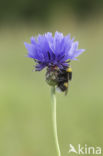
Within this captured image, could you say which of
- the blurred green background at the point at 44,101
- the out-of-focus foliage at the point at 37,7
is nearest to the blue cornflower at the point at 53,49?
the blurred green background at the point at 44,101

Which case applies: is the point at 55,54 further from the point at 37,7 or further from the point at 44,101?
the point at 37,7

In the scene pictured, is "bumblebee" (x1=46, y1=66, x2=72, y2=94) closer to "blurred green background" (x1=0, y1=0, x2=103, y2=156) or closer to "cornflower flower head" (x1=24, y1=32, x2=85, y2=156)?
"cornflower flower head" (x1=24, y1=32, x2=85, y2=156)

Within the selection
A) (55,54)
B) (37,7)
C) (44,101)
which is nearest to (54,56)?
(55,54)

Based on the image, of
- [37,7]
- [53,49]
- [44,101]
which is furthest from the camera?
[37,7]

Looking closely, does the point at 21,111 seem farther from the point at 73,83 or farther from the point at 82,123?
the point at 73,83

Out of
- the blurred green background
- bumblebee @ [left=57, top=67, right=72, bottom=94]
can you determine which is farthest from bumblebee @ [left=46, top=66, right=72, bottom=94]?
the blurred green background

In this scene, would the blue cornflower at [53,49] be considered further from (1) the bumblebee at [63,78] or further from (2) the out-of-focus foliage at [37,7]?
(2) the out-of-focus foliage at [37,7]
